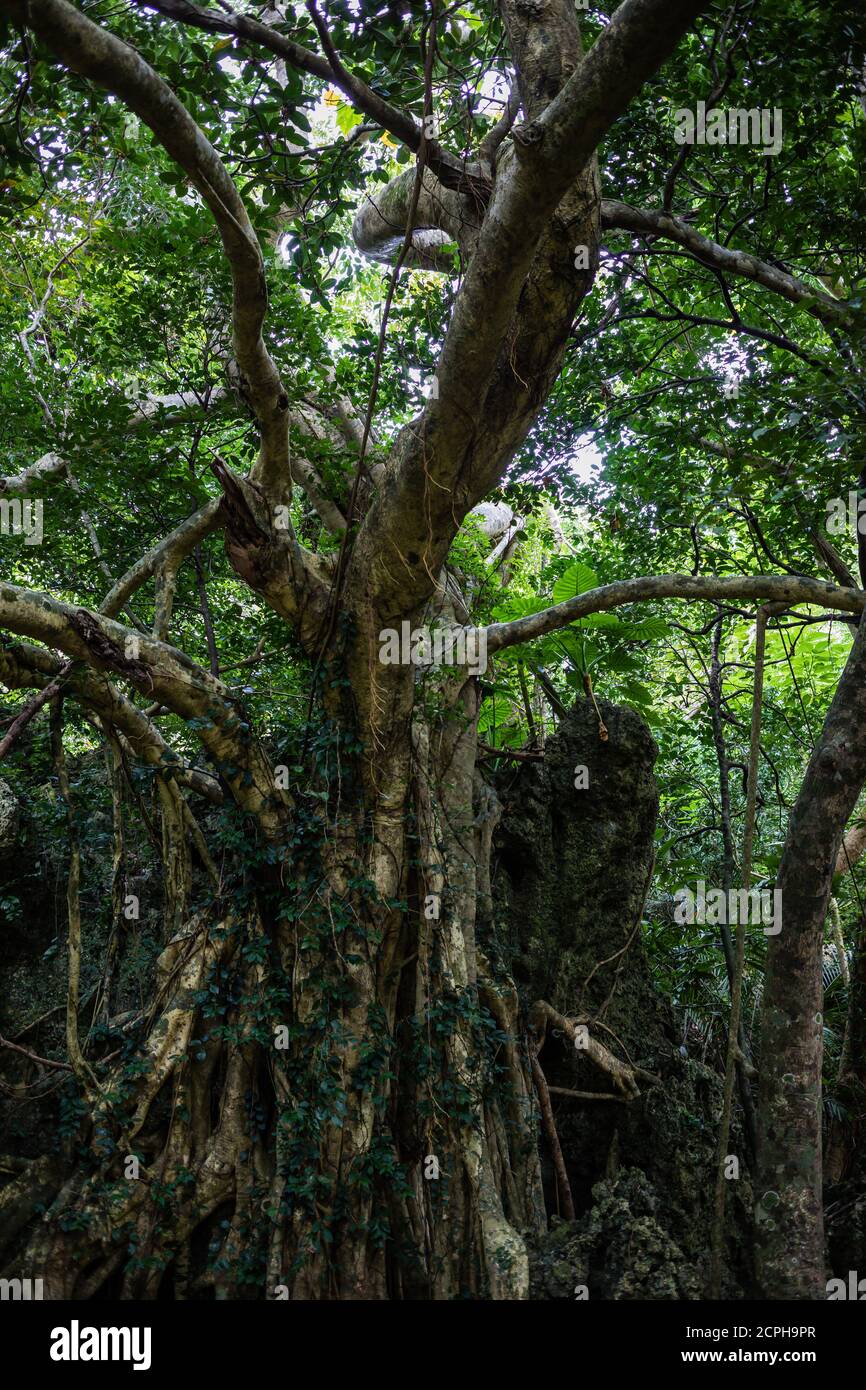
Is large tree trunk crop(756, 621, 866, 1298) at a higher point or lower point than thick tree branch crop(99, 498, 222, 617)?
lower

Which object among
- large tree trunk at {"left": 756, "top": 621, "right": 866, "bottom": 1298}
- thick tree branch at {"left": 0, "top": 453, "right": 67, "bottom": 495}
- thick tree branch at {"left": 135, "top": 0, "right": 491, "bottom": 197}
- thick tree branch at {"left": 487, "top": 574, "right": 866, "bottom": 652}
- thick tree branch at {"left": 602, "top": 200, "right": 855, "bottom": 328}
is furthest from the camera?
thick tree branch at {"left": 0, "top": 453, "right": 67, "bottom": 495}

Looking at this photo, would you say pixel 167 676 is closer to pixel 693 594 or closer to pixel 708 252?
pixel 693 594

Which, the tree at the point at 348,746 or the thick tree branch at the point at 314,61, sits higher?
the thick tree branch at the point at 314,61

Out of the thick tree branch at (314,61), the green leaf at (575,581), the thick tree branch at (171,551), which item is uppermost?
the thick tree branch at (314,61)

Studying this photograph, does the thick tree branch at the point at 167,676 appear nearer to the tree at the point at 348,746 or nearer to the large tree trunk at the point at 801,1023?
the tree at the point at 348,746

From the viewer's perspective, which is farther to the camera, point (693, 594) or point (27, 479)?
point (27, 479)

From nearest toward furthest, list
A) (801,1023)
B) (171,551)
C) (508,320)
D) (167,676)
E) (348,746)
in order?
1. (508,320)
2. (801,1023)
3. (167,676)
4. (348,746)
5. (171,551)

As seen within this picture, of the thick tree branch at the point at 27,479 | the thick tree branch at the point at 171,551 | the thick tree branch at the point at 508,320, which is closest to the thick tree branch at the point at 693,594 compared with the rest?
the thick tree branch at the point at 508,320

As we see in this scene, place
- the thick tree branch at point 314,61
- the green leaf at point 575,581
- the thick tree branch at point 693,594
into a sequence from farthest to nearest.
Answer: the green leaf at point 575,581
the thick tree branch at point 693,594
the thick tree branch at point 314,61

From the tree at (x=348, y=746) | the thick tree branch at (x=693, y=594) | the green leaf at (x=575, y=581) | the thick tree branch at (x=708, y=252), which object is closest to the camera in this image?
the tree at (x=348, y=746)

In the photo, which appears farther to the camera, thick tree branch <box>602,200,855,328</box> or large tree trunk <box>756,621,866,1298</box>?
thick tree branch <box>602,200,855,328</box>

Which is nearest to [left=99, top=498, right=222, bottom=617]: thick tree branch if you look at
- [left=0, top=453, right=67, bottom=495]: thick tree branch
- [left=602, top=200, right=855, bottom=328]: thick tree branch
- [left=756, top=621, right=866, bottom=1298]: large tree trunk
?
[left=0, top=453, right=67, bottom=495]: thick tree branch

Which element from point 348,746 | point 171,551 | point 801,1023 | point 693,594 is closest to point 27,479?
point 171,551

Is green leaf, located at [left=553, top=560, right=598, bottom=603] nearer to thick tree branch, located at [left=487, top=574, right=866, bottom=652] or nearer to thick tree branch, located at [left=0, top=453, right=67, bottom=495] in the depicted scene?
thick tree branch, located at [left=487, top=574, right=866, bottom=652]
